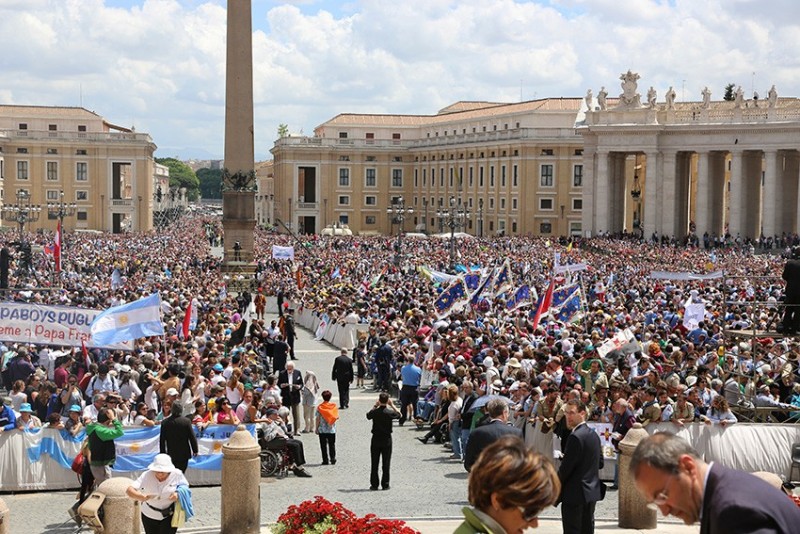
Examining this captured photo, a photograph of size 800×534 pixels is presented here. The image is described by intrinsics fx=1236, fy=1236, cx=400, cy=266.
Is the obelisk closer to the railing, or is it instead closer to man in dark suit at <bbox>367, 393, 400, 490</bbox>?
man in dark suit at <bbox>367, 393, 400, 490</bbox>

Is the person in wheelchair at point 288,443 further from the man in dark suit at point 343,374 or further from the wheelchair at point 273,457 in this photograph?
the man in dark suit at point 343,374

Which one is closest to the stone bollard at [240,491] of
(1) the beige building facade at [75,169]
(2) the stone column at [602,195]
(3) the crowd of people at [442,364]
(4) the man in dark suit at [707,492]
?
(3) the crowd of people at [442,364]

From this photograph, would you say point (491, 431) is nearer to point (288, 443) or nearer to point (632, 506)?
point (632, 506)

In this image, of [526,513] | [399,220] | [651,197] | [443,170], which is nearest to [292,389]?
[526,513]

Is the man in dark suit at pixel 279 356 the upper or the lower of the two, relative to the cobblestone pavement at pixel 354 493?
upper

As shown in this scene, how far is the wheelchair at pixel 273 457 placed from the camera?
52.5ft

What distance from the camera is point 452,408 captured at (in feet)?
55.5

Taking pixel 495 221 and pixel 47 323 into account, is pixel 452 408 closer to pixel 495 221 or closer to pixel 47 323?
pixel 47 323

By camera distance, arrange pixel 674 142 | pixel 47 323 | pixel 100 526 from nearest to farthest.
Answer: pixel 100 526
pixel 47 323
pixel 674 142

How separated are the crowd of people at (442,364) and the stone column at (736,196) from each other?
1402 inches

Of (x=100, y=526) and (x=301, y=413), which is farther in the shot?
(x=301, y=413)

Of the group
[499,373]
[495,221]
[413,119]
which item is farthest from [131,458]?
[413,119]

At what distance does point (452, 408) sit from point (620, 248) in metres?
43.5

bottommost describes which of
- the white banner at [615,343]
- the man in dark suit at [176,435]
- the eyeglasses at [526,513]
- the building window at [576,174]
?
the man in dark suit at [176,435]
